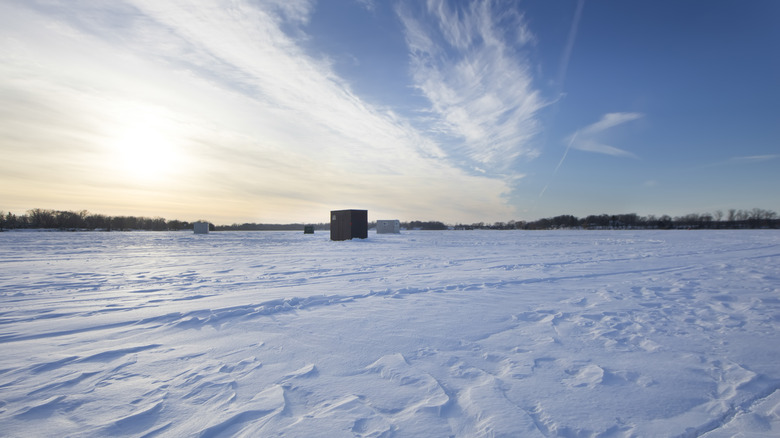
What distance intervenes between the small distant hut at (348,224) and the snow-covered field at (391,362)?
20905 mm

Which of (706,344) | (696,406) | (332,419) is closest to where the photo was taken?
(332,419)

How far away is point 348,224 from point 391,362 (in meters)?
24.5

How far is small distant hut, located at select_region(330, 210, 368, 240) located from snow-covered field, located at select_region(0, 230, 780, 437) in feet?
68.6

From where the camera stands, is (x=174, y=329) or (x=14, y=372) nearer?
(x=14, y=372)

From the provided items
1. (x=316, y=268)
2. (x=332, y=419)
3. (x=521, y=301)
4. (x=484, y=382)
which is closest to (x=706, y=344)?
(x=521, y=301)

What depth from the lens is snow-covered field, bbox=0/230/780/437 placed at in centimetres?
217

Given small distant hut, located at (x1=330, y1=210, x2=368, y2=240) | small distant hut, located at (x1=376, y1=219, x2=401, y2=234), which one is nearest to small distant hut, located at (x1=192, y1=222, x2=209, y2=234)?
small distant hut, located at (x1=376, y1=219, x2=401, y2=234)

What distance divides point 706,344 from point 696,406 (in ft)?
5.50

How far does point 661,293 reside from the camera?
19.7 ft

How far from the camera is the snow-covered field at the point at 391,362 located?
7.12ft

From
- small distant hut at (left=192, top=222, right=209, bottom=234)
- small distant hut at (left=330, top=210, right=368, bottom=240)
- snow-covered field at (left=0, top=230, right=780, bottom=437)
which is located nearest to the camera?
snow-covered field at (left=0, top=230, right=780, bottom=437)

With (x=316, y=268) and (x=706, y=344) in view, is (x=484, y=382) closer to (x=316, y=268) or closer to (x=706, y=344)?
(x=706, y=344)

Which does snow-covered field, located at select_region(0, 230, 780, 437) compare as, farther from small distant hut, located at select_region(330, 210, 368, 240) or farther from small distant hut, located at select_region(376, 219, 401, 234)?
small distant hut, located at select_region(376, 219, 401, 234)

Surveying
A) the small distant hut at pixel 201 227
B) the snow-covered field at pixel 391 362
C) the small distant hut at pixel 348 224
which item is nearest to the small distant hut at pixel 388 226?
the small distant hut at pixel 348 224
